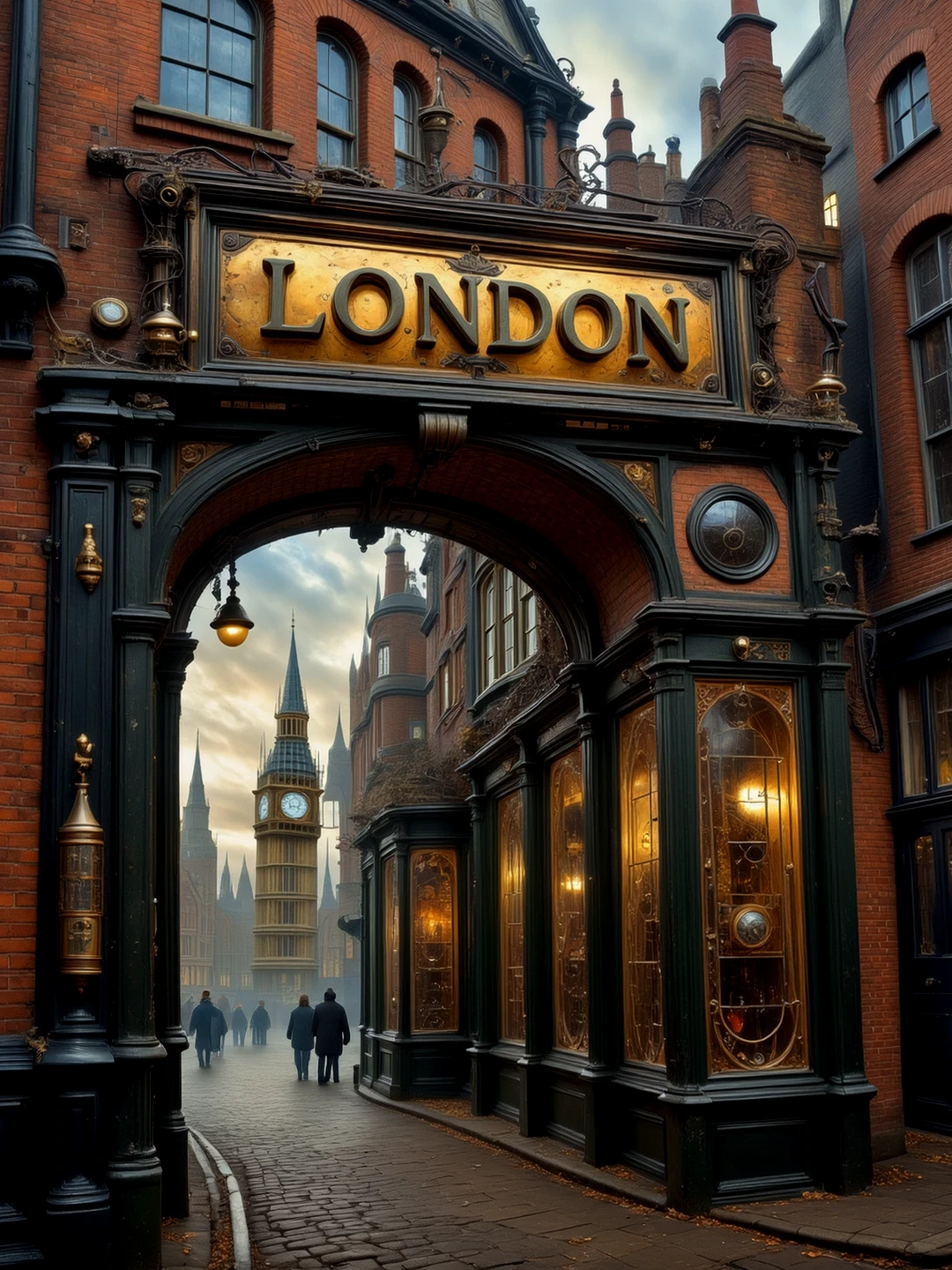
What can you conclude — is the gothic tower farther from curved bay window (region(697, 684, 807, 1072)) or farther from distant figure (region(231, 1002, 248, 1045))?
curved bay window (region(697, 684, 807, 1072))

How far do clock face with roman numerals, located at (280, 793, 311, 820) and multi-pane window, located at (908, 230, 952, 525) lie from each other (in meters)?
60.7

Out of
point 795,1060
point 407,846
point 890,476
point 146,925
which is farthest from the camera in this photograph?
point 407,846

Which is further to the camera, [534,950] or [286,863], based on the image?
[286,863]

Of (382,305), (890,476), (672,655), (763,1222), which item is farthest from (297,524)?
(763,1222)

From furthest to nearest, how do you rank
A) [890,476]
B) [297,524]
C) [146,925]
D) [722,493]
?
1. [890,476]
2. [297,524]
3. [722,493]
4. [146,925]

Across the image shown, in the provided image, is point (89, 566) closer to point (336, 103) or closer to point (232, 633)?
point (232, 633)

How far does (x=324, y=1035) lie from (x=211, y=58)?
17210 mm

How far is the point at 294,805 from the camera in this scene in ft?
236

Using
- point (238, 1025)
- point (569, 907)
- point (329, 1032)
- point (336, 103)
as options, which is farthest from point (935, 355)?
point (238, 1025)

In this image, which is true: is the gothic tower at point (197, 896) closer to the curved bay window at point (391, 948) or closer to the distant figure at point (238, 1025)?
the distant figure at point (238, 1025)

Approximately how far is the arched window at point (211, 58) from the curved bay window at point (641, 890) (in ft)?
21.2

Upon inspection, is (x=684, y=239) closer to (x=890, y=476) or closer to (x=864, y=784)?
(x=890, y=476)

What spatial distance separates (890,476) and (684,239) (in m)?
3.71

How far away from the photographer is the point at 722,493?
1131 cm
